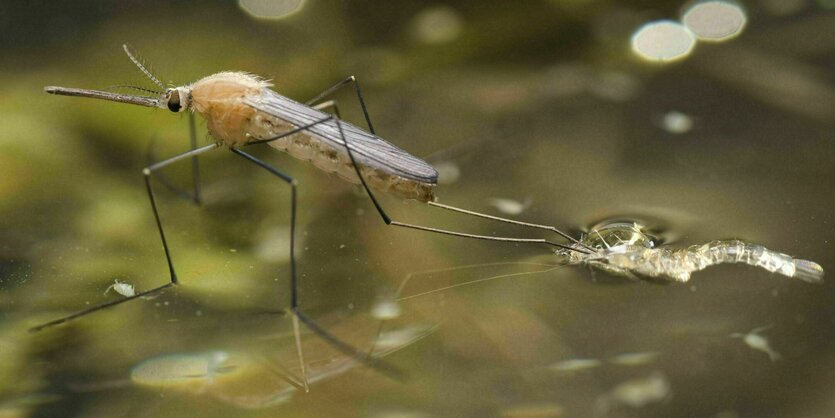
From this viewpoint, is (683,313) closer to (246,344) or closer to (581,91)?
A: (246,344)

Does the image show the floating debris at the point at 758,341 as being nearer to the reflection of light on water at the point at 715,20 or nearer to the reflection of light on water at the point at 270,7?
the reflection of light on water at the point at 715,20

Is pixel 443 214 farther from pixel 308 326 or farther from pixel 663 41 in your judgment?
pixel 663 41

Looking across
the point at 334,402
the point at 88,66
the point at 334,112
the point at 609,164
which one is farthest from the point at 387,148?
the point at 88,66

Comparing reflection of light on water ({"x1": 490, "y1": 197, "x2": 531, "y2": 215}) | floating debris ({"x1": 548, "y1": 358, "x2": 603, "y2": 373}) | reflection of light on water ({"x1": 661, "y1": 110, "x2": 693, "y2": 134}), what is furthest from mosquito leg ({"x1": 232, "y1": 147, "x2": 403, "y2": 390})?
reflection of light on water ({"x1": 661, "y1": 110, "x2": 693, "y2": 134})

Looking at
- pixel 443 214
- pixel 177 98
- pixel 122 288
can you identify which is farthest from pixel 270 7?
pixel 122 288

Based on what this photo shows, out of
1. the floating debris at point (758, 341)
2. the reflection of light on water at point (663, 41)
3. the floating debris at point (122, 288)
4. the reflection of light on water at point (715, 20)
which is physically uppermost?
the reflection of light on water at point (715, 20)

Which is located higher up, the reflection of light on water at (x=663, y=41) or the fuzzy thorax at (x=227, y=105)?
the reflection of light on water at (x=663, y=41)

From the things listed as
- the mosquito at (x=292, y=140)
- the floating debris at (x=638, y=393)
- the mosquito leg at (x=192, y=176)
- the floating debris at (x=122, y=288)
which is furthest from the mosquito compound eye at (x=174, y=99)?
the floating debris at (x=638, y=393)
